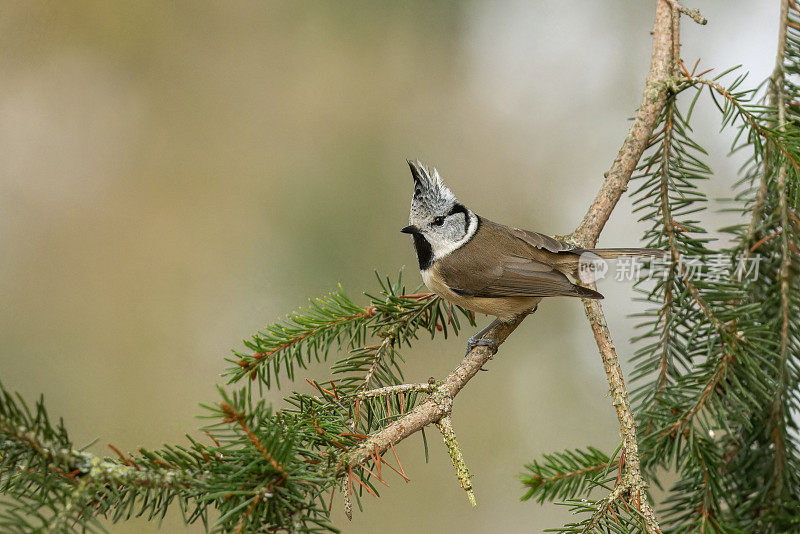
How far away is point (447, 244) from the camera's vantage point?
2.27 meters

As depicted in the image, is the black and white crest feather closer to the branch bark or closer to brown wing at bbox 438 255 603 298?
brown wing at bbox 438 255 603 298

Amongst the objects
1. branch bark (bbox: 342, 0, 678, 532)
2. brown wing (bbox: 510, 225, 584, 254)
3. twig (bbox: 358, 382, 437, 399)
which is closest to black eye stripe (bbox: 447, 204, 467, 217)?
brown wing (bbox: 510, 225, 584, 254)

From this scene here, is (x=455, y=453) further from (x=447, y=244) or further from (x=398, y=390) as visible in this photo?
(x=447, y=244)

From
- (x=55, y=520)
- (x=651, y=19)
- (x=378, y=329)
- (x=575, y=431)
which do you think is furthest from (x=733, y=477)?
(x=651, y=19)

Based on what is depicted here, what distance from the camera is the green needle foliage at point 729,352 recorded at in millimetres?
1348

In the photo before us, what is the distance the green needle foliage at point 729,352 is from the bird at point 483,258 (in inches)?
11.5

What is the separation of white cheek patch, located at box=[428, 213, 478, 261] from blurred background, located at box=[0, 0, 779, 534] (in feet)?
3.39

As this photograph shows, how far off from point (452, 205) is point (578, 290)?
0.60 metres

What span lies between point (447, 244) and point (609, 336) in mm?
852

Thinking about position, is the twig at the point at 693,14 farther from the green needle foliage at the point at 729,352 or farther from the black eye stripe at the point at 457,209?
the black eye stripe at the point at 457,209

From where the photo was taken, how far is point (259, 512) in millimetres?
893

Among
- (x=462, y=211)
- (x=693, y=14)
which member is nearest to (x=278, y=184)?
(x=462, y=211)

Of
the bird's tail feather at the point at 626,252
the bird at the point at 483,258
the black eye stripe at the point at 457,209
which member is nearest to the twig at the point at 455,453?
the bird at the point at 483,258

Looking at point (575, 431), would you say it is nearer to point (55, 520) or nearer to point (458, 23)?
point (458, 23)
